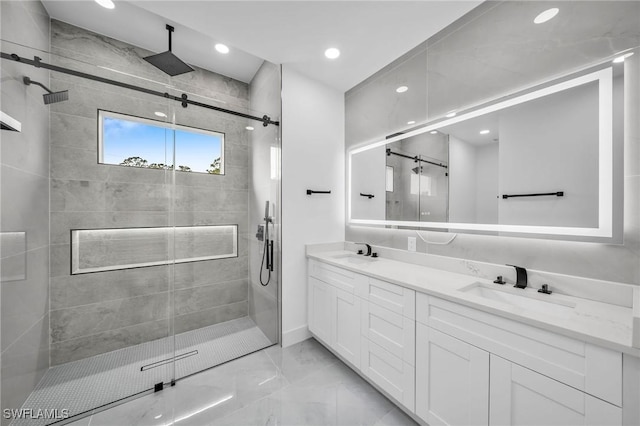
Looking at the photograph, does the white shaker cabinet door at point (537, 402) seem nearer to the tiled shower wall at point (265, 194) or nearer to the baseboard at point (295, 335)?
the baseboard at point (295, 335)

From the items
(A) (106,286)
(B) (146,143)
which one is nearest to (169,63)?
(B) (146,143)

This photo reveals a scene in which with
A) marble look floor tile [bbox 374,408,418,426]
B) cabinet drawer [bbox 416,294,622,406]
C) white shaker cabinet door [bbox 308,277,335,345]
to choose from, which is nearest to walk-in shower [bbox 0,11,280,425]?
white shaker cabinet door [bbox 308,277,335,345]

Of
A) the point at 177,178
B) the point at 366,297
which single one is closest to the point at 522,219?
the point at 366,297

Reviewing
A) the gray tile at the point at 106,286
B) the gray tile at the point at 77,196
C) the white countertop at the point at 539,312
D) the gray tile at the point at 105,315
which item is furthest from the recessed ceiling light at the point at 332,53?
the gray tile at the point at 105,315

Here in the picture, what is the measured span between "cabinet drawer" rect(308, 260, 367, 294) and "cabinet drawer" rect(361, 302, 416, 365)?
16 centimetres

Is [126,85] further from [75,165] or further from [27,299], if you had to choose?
[27,299]

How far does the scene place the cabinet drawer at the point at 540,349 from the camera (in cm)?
82

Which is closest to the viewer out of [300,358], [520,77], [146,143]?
[520,77]

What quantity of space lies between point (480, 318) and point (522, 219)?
2.51ft

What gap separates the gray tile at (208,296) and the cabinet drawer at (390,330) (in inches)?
62.8

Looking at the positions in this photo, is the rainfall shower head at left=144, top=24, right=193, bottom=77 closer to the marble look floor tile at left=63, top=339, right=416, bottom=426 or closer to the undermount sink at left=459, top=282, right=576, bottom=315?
the marble look floor tile at left=63, top=339, right=416, bottom=426

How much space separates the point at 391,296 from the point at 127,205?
2.56 metres

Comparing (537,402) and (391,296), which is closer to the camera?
(537,402)

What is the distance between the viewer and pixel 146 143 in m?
2.30
